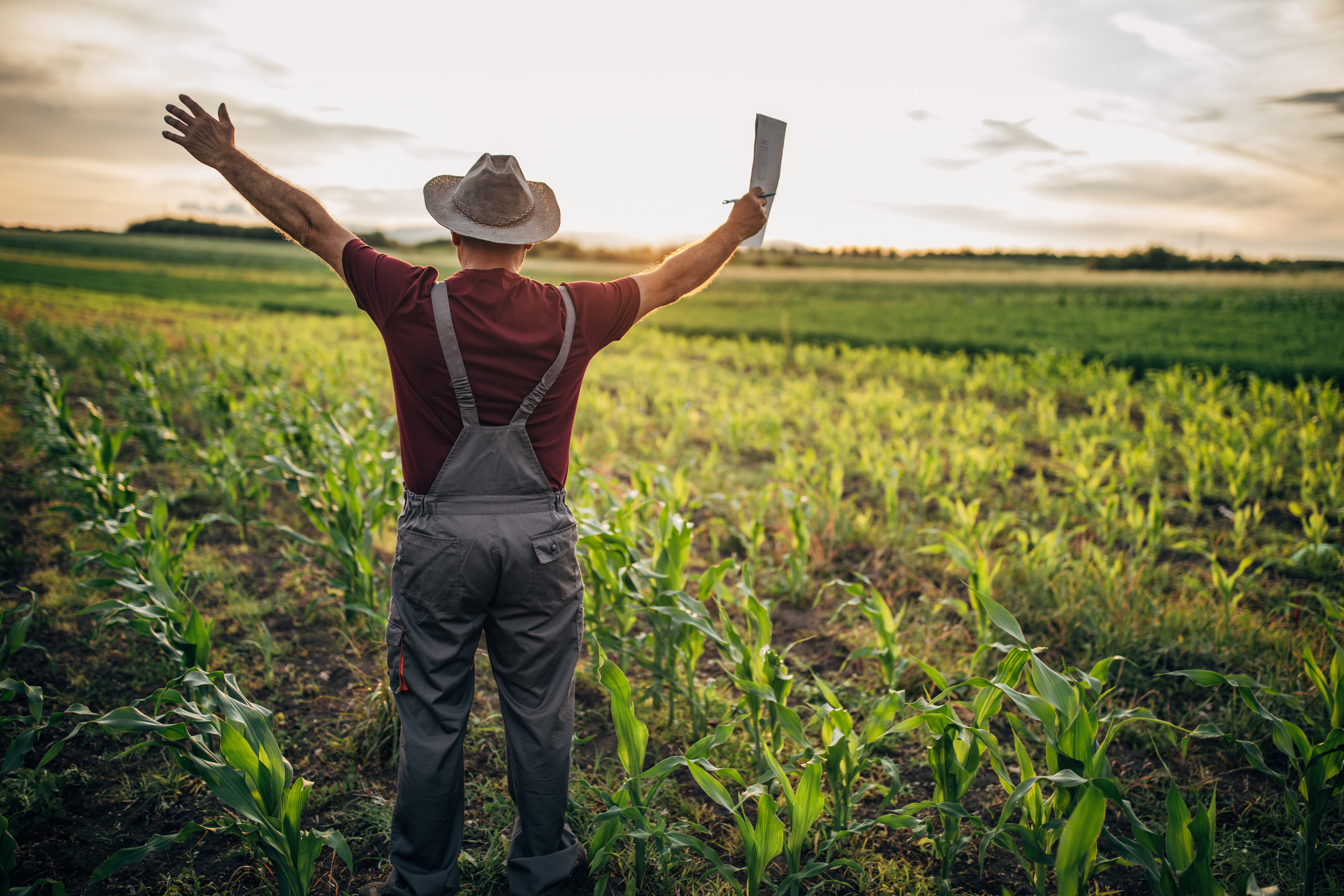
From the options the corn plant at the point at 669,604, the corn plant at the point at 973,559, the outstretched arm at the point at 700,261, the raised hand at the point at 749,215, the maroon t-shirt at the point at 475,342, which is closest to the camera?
the maroon t-shirt at the point at 475,342

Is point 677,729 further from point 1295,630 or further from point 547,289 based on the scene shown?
point 1295,630

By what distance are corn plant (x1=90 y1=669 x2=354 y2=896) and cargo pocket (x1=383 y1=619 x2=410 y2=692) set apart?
35 centimetres

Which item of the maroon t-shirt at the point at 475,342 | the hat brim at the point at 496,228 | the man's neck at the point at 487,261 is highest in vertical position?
the hat brim at the point at 496,228

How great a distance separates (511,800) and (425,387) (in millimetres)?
1894

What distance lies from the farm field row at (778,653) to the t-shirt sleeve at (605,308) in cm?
110

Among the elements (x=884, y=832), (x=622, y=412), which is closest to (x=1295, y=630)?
(x=884, y=832)

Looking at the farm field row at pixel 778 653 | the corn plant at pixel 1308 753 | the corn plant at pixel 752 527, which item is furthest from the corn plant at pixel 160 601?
the corn plant at pixel 1308 753

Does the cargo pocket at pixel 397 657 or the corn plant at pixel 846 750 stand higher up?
the cargo pocket at pixel 397 657

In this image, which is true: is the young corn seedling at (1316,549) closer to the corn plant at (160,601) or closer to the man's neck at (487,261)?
the man's neck at (487,261)

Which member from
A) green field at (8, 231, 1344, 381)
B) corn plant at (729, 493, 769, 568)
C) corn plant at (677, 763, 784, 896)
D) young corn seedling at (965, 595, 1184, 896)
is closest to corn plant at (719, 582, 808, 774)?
corn plant at (677, 763, 784, 896)

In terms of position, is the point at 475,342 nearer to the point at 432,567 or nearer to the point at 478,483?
the point at 478,483

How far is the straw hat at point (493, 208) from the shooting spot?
80.6 inches

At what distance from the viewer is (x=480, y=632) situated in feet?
7.16

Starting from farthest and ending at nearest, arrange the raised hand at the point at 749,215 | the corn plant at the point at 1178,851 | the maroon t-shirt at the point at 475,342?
1. the raised hand at the point at 749,215
2. the maroon t-shirt at the point at 475,342
3. the corn plant at the point at 1178,851
